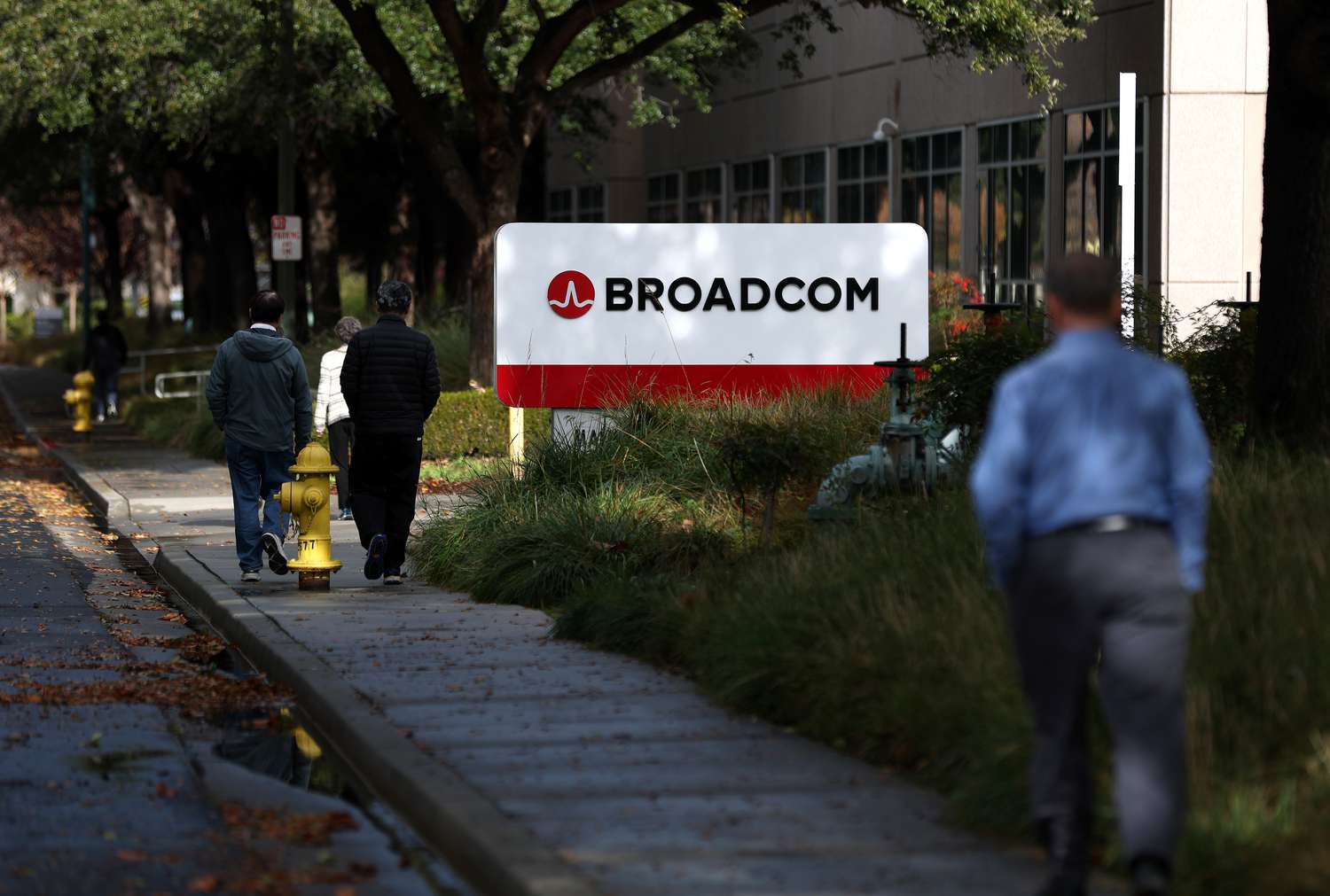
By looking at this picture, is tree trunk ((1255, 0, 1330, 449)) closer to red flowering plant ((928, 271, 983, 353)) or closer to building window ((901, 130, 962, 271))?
red flowering plant ((928, 271, 983, 353))

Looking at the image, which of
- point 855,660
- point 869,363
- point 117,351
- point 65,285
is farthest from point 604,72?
point 65,285

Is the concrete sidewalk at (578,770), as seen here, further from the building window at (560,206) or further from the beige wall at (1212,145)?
the building window at (560,206)

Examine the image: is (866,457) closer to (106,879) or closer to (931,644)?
(931,644)

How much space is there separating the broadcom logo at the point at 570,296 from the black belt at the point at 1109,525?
12.3 metres

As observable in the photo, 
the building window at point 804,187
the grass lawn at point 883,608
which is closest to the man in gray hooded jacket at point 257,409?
the grass lawn at point 883,608

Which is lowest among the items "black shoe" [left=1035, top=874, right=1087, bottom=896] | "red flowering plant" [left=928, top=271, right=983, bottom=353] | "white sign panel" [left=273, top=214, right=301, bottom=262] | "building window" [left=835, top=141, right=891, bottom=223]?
"black shoe" [left=1035, top=874, right=1087, bottom=896]

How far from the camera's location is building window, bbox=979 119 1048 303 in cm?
2822

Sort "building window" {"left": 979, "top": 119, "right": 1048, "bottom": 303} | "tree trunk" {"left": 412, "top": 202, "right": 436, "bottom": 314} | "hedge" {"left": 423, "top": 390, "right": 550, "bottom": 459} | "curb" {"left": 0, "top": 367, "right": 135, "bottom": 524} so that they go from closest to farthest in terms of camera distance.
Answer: "curb" {"left": 0, "top": 367, "right": 135, "bottom": 524} < "hedge" {"left": 423, "top": 390, "right": 550, "bottom": 459} < "building window" {"left": 979, "top": 119, "right": 1048, "bottom": 303} < "tree trunk" {"left": 412, "top": 202, "right": 436, "bottom": 314}

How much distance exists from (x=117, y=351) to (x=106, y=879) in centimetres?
3166

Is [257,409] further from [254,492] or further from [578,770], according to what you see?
[578,770]

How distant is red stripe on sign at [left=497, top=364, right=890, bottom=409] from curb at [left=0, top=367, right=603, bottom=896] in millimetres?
4684

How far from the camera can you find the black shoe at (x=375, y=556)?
12883mm

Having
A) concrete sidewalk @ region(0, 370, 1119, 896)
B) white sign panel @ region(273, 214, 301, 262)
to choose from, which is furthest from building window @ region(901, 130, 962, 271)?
concrete sidewalk @ region(0, 370, 1119, 896)

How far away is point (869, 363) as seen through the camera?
17594mm
